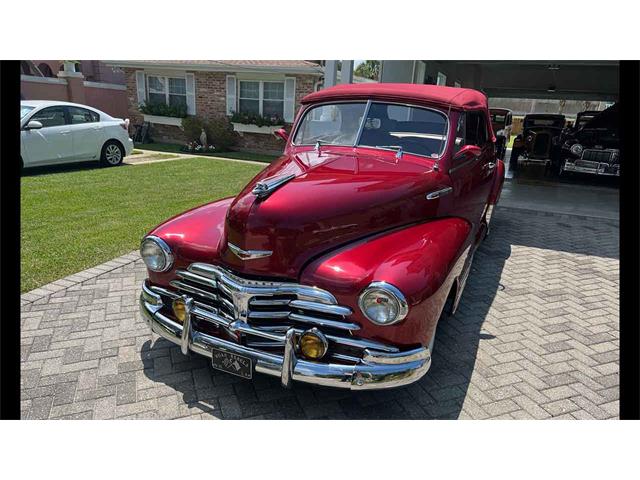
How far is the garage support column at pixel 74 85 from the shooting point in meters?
15.2

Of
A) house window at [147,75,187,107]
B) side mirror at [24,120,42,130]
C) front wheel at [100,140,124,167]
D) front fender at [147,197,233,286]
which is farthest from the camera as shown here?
house window at [147,75,187,107]

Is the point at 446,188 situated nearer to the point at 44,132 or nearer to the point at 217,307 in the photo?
the point at 217,307

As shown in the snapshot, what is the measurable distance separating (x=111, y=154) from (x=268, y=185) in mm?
9093

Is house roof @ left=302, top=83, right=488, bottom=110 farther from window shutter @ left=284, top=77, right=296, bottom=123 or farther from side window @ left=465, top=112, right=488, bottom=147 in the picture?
window shutter @ left=284, top=77, right=296, bottom=123

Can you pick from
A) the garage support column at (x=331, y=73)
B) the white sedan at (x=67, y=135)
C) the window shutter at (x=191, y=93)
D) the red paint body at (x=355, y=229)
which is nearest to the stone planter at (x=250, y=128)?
the window shutter at (x=191, y=93)

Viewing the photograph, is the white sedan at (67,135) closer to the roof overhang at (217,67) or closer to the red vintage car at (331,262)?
the roof overhang at (217,67)

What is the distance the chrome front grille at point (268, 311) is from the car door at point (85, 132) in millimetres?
8339

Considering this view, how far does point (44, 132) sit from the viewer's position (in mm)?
8625

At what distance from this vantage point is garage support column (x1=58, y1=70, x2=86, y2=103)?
15152mm

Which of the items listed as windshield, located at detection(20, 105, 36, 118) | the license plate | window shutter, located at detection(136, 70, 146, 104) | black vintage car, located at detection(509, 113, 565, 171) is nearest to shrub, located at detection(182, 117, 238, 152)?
window shutter, located at detection(136, 70, 146, 104)

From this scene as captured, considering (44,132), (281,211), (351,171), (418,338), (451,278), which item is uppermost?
(44,132)

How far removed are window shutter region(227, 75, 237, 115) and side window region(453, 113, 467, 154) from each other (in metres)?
11.6

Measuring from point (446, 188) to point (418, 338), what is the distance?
57.5 inches

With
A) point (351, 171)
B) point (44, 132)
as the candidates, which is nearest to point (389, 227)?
point (351, 171)
